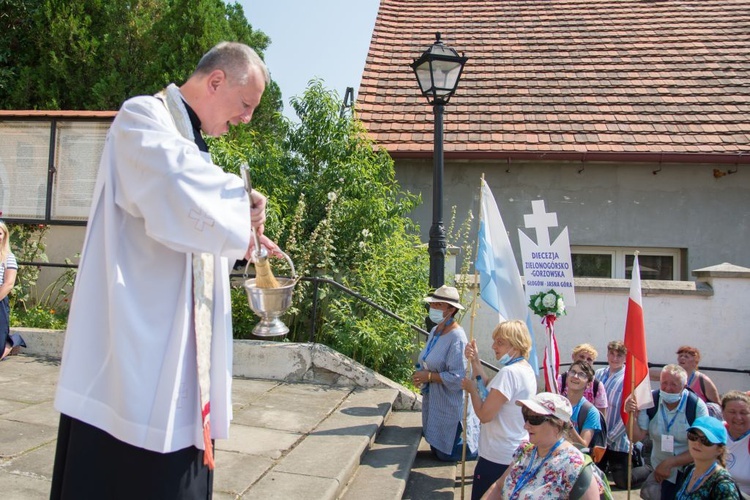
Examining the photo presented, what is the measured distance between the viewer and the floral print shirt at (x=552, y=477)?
363 centimetres

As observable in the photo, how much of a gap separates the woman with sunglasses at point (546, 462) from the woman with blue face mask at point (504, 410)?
67 cm

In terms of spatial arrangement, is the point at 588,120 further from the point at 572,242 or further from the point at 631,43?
the point at 631,43

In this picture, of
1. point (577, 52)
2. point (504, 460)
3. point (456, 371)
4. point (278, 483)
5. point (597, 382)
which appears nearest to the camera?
point (278, 483)

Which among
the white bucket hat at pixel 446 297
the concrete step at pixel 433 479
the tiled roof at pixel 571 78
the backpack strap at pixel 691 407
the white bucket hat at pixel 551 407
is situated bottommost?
the concrete step at pixel 433 479

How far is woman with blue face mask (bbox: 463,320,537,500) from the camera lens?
4.68 m

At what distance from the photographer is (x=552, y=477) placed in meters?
3.69

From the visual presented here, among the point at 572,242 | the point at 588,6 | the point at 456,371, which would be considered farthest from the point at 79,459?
the point at 588,6

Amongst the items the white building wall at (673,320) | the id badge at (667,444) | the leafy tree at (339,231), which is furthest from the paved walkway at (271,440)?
the white building wall at (673,320)

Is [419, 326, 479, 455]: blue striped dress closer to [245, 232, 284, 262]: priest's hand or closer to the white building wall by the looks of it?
the white building wall

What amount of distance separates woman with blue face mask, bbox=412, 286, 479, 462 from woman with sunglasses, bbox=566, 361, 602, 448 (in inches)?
35.3

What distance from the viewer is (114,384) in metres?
1.80

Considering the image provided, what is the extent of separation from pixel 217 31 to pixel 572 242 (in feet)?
28.8

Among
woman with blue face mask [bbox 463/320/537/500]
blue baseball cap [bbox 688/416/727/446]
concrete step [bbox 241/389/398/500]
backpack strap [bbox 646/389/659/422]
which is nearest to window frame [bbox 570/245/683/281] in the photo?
backpack strap [bbox 646/389/659/422]

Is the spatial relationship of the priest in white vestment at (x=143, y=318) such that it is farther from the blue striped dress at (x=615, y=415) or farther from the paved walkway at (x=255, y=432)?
the blue striped dress at (x=615, y=415)
